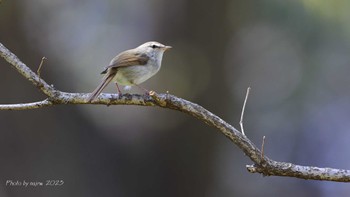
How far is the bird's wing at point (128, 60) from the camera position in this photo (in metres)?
6.02

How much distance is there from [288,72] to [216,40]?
1.90m

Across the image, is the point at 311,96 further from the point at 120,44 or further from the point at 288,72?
the point at 120,44

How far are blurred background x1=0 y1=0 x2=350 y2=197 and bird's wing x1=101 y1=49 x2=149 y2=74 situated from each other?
156 inches

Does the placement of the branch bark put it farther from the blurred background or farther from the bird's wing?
the blurred background

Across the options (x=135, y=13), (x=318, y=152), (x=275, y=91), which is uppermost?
(x=135, y=13)

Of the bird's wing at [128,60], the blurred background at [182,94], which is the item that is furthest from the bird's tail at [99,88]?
the blurred background at [182,94]

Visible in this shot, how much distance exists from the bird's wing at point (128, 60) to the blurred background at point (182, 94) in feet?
13.0

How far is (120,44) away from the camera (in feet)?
39.6

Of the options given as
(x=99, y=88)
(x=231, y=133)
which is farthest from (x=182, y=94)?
(x=231, y=133)

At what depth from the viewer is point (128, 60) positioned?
20.2 ft

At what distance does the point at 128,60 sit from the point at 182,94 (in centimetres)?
422

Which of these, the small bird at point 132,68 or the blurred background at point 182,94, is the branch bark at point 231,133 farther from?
the blurred background at point 182,94

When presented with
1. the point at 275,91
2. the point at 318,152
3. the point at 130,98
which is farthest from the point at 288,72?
the point at 130,98

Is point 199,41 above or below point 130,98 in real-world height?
above
